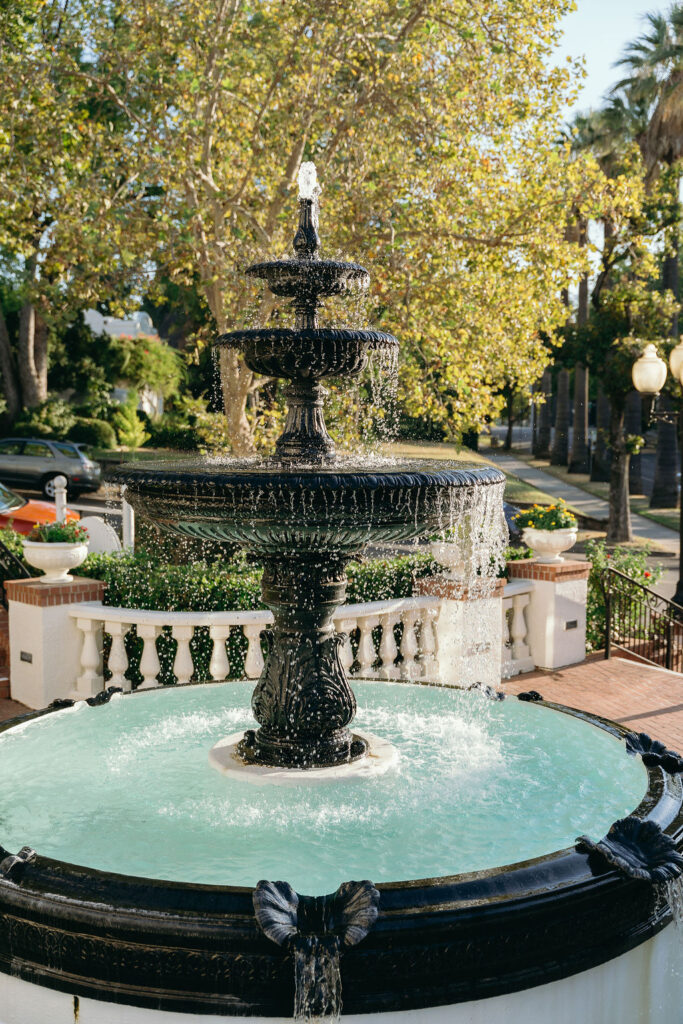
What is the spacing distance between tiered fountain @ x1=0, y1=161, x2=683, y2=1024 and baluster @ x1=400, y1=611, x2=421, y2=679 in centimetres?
168

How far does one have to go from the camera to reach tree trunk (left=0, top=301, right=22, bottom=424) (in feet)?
125

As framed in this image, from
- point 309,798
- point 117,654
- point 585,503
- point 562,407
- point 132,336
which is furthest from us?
point 132,336

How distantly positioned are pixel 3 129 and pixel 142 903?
38.8ft

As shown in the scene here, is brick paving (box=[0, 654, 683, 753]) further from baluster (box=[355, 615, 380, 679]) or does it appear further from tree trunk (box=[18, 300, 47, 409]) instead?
tree trunk (box=[18, 300, 47, 409])

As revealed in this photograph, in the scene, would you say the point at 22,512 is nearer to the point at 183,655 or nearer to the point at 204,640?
the point at 204,640

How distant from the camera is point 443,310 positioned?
582 inches

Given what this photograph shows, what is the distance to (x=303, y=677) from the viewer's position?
5.76 metres

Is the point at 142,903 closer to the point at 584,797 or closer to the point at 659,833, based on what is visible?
the point at 659,833

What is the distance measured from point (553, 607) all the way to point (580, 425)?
34920 mm

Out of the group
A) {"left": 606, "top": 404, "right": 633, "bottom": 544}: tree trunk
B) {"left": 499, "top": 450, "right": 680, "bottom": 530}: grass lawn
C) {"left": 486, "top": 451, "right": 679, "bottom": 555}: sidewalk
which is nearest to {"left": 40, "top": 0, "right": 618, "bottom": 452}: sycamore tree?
{"left": 606, "top": 404, "right": 633, "bottom": 544}: tree trunk

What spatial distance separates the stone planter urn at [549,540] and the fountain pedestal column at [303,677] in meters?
5.56

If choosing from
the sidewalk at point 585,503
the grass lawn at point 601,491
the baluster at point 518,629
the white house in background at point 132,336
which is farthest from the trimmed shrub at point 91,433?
the baluster at point 518,629

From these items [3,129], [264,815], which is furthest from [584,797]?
[3,129]

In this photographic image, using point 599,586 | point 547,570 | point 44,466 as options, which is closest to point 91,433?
point 44,466
